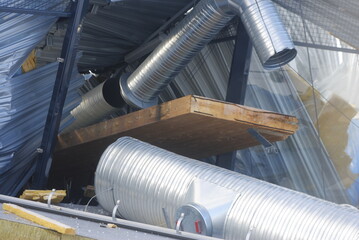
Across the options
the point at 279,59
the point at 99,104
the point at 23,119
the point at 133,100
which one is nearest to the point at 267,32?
the point at 279,59

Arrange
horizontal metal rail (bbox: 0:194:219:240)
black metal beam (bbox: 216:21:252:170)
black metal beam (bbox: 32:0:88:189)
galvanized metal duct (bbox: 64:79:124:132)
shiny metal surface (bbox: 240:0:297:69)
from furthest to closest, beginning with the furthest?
1. galvanized metal duct (bbox: 64:79:124:132)
2. black metal beam (bbox: 216:21:252:170)
3. black metal beam (bbox: 32:0:88:189)
4. shiny metal surface (bbox: 240:0:297:69)
5. horizontal metal rail (bbox: 0:194:219:240)

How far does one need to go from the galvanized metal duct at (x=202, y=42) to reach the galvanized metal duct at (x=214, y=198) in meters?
1.20

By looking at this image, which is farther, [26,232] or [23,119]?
[23,119]

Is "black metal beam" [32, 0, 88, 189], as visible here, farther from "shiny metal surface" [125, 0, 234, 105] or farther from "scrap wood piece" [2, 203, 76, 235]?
"scrap wood piece" [2, 203, 76, 235]

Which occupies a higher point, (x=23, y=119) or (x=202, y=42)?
(x=202, y=42)

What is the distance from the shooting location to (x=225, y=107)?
6340 millimetres

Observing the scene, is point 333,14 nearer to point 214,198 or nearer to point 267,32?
point 267,32

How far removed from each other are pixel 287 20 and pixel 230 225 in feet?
8.92

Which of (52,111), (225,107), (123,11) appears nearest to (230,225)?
(225,107)

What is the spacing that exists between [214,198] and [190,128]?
62.5 inches

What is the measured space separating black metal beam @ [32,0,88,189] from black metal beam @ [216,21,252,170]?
5.17 ft

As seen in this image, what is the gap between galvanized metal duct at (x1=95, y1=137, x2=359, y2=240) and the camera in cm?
487

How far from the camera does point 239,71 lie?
295 inches

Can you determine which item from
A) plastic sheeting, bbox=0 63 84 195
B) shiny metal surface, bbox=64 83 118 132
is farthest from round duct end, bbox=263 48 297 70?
shiny metal surface, bbox=64 83 118 132
